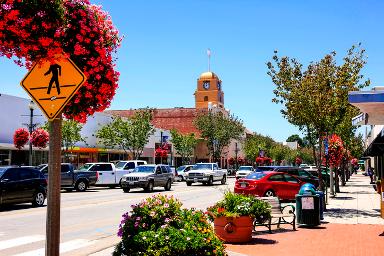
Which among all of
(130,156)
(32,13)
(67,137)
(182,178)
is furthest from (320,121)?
(130,156)

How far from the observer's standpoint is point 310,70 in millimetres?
18391

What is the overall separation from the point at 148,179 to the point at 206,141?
4608 centimetres

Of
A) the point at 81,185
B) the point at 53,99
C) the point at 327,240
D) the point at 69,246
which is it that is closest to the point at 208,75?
the point at 81,185

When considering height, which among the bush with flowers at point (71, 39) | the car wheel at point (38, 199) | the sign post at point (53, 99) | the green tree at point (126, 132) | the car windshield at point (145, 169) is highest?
the green tree at point (126, 132)

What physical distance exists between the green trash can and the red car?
7.57m

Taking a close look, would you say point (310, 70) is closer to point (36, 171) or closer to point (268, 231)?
point (268, 231)

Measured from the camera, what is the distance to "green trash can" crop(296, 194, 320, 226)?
529 inches

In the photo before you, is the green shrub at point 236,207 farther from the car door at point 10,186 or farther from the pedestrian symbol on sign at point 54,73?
the car door at point 10,186

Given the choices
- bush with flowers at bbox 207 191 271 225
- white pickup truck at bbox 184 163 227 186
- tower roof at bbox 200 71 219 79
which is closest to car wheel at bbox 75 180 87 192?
white pickup truck at bbox 184 163 227 186

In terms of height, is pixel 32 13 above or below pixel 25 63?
above

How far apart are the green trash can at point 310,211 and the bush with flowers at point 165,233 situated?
7634 millimetres

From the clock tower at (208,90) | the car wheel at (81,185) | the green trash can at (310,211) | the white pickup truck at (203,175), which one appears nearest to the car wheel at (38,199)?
the car wheel at (81,185)

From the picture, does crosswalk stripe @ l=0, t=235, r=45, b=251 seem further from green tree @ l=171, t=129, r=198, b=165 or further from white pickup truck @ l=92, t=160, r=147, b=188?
green tree @ l=171, t=129, r=198, b=165

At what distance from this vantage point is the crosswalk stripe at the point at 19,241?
10498 millimetres
